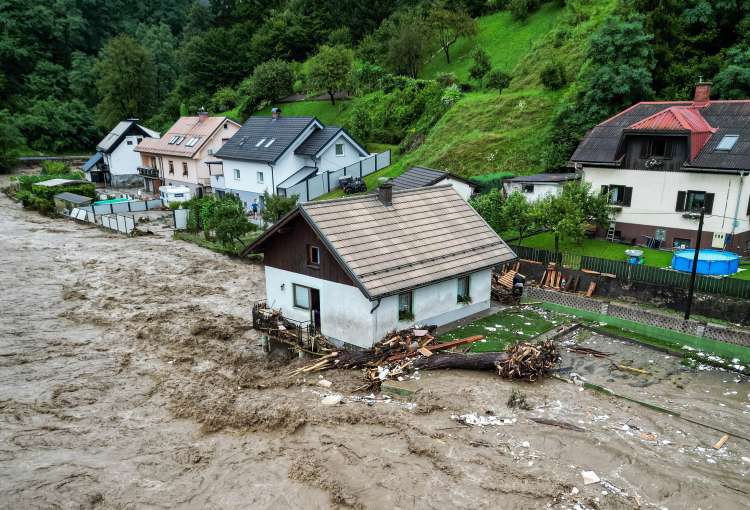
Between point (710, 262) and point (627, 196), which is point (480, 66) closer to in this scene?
point (627, 196)

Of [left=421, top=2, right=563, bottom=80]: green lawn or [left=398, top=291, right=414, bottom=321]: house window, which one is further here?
[left=421, top=2, right=563, bottom=80]: green lawn

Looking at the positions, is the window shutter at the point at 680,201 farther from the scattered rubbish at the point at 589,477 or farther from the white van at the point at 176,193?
the white van at the point at 176,193

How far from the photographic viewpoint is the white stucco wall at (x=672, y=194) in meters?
27.7

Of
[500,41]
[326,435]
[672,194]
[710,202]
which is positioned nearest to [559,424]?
[326,435]

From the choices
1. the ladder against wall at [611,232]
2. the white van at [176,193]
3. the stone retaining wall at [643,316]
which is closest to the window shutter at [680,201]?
the ladder against wall at [611,232]

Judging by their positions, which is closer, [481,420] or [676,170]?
[481,420]

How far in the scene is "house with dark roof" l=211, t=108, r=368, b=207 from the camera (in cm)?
4631

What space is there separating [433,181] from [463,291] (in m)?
13.0

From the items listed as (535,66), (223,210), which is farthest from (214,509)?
(535,66)

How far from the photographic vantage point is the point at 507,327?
22.5m

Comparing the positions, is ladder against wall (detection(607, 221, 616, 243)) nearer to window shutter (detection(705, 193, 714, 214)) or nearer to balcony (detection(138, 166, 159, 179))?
window shutter (detection(705, 193, 714, 214))

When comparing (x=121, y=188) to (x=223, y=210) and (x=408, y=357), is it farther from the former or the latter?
(x=408, y=357)

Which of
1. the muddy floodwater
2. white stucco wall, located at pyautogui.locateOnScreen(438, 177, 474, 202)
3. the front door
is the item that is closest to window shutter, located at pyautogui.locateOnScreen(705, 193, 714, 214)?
the muddy floodwater

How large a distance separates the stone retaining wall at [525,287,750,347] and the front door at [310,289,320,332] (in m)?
10.9
